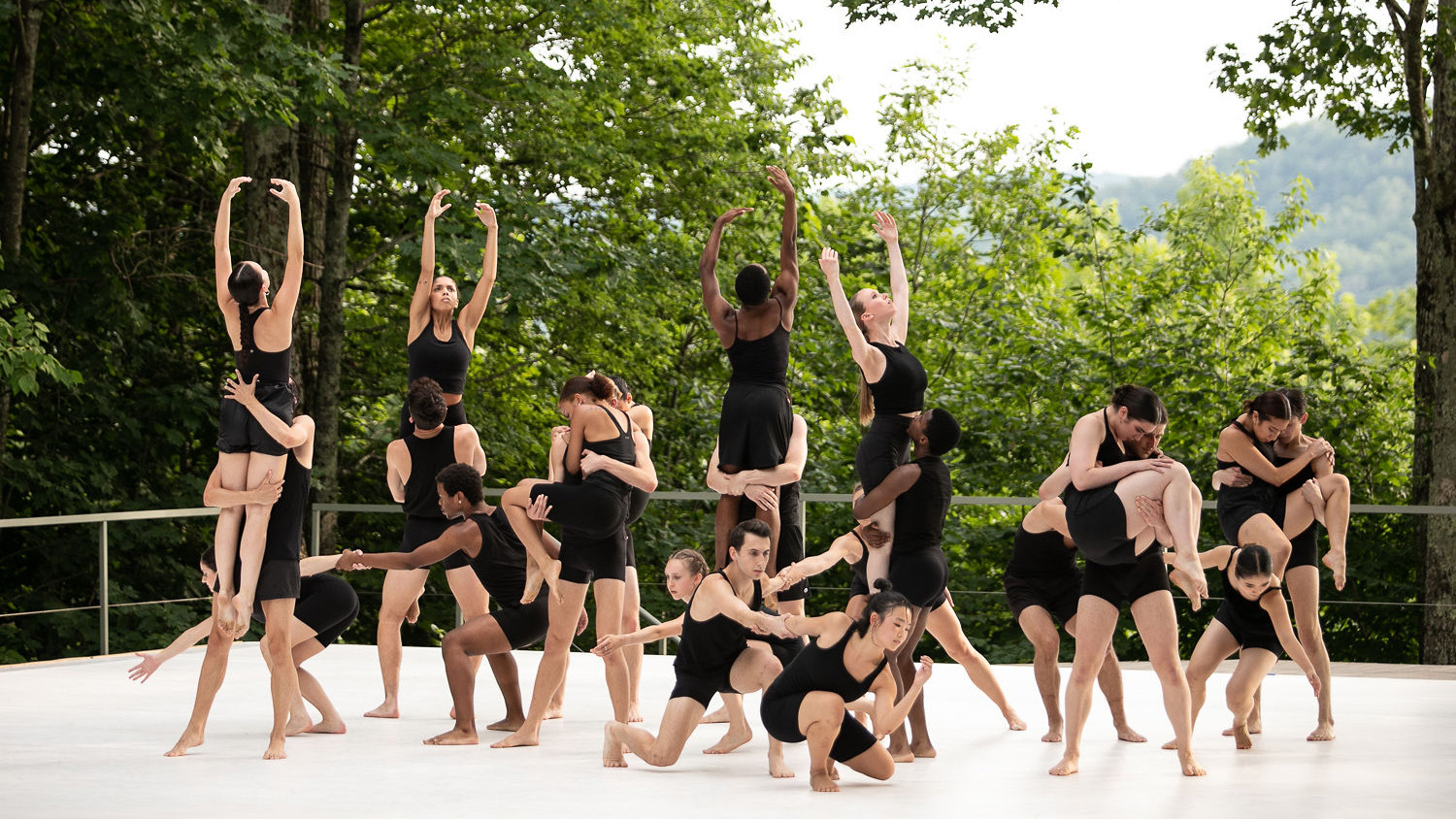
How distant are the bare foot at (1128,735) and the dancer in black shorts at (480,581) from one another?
248 centimetres

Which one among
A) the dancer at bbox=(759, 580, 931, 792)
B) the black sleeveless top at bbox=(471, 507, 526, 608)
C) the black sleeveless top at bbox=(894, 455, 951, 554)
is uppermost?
the black sleeveless top at bbox=(894, 455, 951, 554)

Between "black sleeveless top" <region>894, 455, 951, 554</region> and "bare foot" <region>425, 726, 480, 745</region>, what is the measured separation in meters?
1.95

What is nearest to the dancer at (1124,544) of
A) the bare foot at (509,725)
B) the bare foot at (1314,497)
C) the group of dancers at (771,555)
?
the group of dancers at (771,555)

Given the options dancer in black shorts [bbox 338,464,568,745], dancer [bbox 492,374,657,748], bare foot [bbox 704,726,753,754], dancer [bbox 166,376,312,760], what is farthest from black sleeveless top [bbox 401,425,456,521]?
bare foot [bbox 704,726,753,754]

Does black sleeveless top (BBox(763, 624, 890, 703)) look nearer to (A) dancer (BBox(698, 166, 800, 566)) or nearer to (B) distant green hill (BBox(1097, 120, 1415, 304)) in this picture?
(A) dancer (BBox(698, 166, 800, 566))

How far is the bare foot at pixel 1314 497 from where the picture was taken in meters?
6.60

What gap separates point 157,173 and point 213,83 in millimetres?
3037

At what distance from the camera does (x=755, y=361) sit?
675 cm

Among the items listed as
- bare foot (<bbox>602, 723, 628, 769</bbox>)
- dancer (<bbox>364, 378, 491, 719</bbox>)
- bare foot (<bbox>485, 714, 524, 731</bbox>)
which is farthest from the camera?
dancer (<bbox>364, 378, 491, 719</bbox>)

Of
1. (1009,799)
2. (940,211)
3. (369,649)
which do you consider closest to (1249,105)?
(940,211)

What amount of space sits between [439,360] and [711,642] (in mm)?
2384

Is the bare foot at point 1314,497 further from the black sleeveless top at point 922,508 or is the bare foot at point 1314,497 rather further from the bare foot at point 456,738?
the bare foot at point 456,738

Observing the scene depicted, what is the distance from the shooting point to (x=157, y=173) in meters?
13.5

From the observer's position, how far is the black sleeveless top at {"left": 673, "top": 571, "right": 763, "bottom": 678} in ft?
18.9
